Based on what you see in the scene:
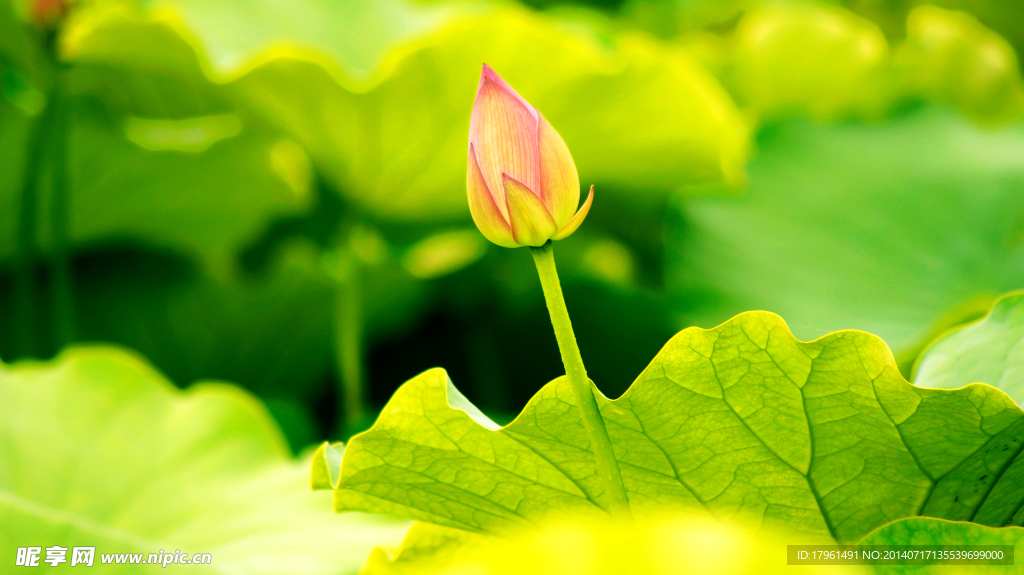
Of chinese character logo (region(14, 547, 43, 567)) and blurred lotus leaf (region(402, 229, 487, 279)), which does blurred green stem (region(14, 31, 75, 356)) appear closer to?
blurred lotus leaf (region(402, 229, 487, 279))

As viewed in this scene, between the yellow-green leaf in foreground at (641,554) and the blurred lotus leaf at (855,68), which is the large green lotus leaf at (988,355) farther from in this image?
the blurred lotus leaf at (855,68)

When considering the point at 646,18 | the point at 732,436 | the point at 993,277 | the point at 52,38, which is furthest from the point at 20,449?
the point at 646,18

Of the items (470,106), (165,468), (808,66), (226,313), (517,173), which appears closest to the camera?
(517,173)

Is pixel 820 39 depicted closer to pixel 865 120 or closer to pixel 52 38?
pixel 865 120

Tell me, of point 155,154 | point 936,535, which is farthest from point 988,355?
point 155,154

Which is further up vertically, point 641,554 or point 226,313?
point 226,313

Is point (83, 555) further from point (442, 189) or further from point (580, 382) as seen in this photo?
point (442, 189)

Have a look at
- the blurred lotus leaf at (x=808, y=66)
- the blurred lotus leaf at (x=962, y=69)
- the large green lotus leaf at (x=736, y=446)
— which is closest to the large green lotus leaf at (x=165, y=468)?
the large green lotus leaf at (x=736, y=446)

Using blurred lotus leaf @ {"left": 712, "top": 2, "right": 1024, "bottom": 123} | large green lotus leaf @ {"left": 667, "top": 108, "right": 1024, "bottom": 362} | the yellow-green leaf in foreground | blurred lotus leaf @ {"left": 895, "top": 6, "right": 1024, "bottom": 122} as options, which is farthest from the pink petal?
blurred lotus leaf @ {"left": 895, "top": 6, "right": 1024, "bottom": 122}
